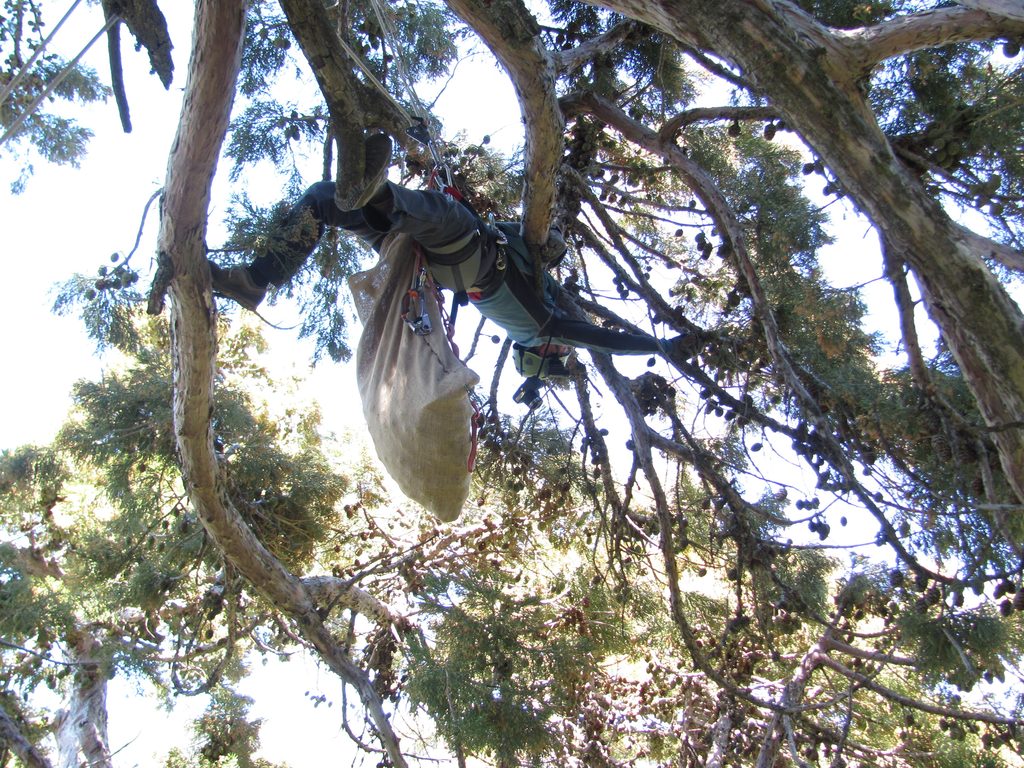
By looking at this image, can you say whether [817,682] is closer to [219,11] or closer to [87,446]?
[87,446]

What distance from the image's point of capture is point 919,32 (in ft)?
6.96

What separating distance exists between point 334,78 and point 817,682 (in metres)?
4.59

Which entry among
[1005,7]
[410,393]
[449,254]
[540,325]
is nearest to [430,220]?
[449,254]

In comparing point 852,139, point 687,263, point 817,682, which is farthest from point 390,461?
point 817,682

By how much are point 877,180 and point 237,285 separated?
5.17ft

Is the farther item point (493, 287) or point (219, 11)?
point (493, 287)

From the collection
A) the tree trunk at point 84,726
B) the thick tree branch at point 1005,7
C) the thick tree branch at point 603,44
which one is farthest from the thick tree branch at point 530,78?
the tree trunk at point 84,726

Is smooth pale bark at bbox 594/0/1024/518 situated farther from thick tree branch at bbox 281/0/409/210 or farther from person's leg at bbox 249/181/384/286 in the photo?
person's leg at bbox 249/181/384/286

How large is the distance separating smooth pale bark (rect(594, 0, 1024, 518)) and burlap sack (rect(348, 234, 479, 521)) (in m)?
1.05

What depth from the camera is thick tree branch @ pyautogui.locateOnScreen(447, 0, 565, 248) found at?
Answer: 211 cm

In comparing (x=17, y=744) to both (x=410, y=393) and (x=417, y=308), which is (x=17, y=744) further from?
(x=417, y=308)

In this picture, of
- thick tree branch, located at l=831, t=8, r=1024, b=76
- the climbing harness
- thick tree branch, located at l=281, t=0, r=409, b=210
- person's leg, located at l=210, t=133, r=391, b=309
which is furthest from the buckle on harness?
thick tree branch, located at l=831, t=8, r=1024, b=76

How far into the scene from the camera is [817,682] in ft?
16.0

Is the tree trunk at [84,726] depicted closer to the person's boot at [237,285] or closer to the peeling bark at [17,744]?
the peeling bark at [17,744]
